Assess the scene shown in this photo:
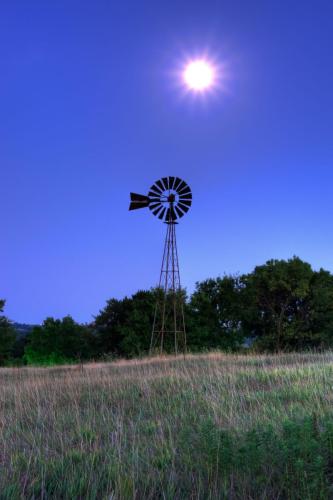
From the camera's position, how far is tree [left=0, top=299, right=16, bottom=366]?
49.2 meters

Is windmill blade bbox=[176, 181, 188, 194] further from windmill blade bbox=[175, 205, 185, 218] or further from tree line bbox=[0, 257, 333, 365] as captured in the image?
tree line bbox=[0, 257, 333, 365]

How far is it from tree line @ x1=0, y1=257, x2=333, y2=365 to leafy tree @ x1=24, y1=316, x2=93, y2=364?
0.10 meters

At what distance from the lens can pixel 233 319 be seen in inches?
1718

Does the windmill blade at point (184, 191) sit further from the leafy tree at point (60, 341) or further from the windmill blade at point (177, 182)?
the leafy tree at point (60, 341)

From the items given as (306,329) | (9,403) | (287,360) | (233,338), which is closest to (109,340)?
(233,338)

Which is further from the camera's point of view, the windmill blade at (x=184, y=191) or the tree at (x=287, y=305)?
the tree at (x=287, y=305)

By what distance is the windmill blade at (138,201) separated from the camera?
22.8m

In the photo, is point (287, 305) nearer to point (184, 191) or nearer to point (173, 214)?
point (184, 191)

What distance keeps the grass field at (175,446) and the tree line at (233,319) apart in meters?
31.0

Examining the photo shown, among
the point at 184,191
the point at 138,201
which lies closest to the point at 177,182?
the point at 184,191

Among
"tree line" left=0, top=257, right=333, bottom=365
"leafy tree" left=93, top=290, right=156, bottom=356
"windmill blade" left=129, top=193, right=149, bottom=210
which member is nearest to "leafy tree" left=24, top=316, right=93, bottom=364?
"tree line" left=0, top=257, right=333, bottom=365

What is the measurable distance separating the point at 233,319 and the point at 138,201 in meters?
24.2

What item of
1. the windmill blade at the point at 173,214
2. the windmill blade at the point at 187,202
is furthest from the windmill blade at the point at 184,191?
the windmill blade at the point at 173,214

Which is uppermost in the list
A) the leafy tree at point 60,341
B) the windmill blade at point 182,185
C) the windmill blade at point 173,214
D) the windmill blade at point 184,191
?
the windmill blade at point 182,185
